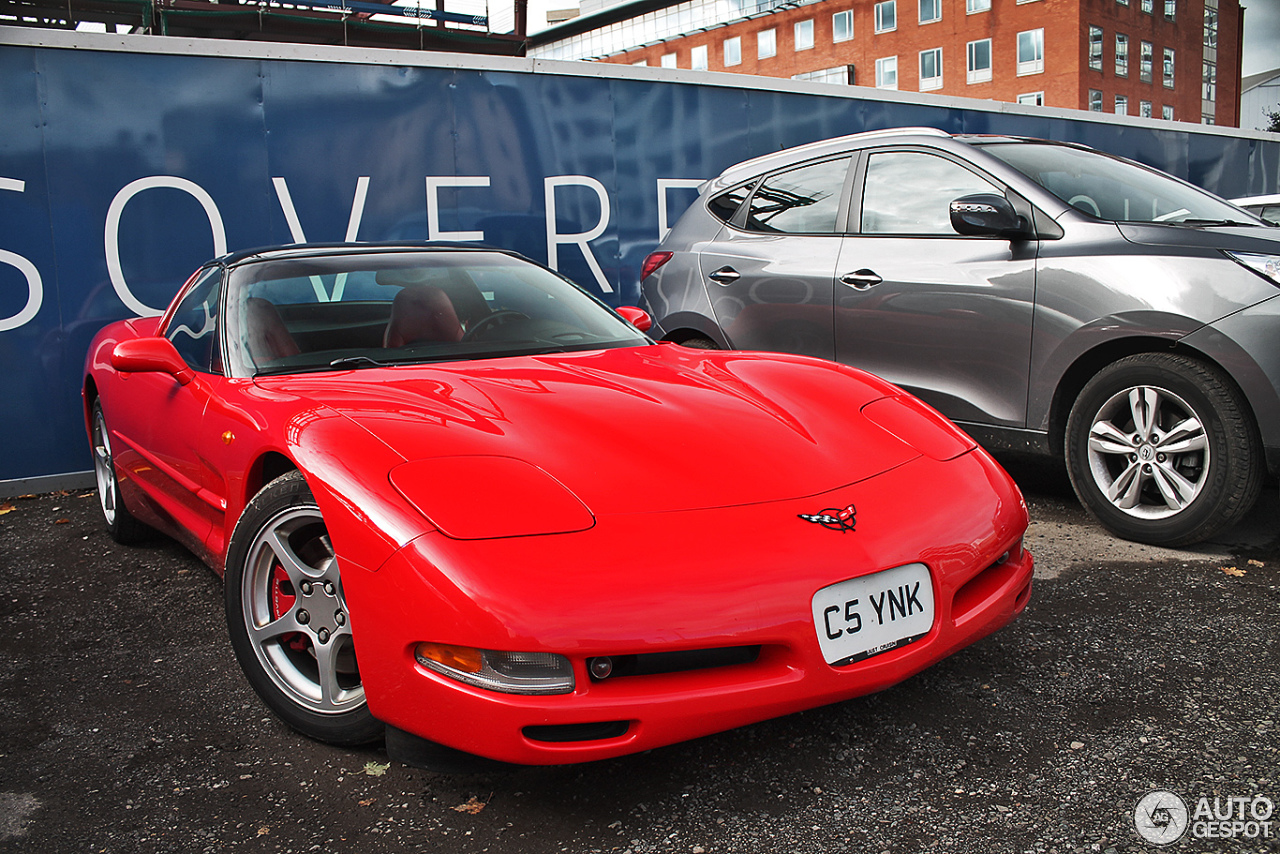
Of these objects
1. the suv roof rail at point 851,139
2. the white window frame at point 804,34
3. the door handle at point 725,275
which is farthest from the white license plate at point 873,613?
the white window frame at point 804,34

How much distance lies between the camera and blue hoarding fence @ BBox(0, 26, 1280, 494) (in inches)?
221

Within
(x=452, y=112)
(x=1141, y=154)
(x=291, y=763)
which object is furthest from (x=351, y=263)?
(x=1141, y=154)

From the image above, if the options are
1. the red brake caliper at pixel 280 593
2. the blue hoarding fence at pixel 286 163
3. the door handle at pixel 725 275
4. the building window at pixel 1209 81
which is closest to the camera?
the red brake caliper at pixel 280 593

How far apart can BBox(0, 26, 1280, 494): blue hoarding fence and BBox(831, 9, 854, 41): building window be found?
5054 centimetres

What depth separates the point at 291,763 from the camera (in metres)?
2.32

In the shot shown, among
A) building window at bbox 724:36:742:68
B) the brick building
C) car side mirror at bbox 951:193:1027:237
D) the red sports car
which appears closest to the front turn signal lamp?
the red sports car

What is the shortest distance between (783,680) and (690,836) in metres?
0.36

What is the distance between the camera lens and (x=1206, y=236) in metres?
3.72

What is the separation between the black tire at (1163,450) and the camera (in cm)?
352

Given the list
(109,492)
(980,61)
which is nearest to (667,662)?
(109,492)

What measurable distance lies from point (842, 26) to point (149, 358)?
187ft

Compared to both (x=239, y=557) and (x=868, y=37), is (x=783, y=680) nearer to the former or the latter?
(x=239, y=557)

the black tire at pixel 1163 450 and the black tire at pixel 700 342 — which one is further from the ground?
the black tire at pixel 700 342

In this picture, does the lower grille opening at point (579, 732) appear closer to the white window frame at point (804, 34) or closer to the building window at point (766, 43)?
the white window frame at point (804, 34)
